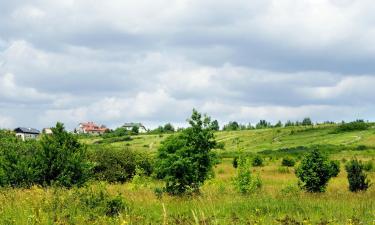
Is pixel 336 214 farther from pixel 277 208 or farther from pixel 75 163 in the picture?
pixel 75 163

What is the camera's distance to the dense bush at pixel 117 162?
39.8 meters

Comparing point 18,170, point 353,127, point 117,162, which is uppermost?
point 353,127

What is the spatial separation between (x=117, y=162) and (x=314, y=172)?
22.9 metres

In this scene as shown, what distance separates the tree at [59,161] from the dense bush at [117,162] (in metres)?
17.3

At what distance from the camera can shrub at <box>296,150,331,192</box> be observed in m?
21.4

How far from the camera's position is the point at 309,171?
70.5 feet

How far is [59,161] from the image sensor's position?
68.5ft

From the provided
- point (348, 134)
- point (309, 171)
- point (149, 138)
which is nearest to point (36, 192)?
point (309, 171)

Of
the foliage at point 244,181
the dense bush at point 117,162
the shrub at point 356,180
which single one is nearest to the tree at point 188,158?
the foliage at point 244,181

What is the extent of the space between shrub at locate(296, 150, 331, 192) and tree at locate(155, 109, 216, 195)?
4.64m

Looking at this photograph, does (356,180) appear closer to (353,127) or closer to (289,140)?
(289,140)

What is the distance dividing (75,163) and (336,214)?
1325cm

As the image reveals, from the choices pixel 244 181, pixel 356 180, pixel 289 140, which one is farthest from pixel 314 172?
pixel 289 140

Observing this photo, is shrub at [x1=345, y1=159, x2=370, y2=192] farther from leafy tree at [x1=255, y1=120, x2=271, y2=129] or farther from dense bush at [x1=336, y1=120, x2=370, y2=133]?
leafy tree at [x1=255, y1=120, x2=271, y2=129]
